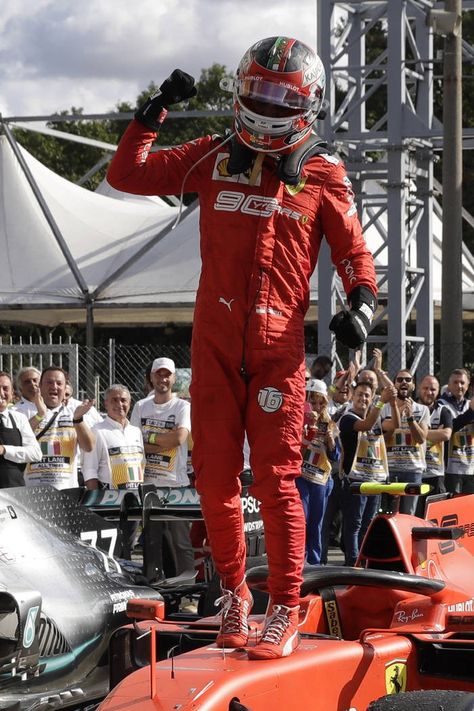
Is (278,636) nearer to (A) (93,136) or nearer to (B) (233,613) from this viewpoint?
(B) (233,613)

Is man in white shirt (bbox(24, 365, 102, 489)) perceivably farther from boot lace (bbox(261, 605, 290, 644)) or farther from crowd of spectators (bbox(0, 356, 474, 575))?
boot lace (bbox(261, 605, 290, 644))

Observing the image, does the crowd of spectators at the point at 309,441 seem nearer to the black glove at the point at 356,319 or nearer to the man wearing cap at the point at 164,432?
the man wearing cap at the point at 164,432

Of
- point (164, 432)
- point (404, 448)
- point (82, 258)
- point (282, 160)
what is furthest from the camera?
point (82, 258)

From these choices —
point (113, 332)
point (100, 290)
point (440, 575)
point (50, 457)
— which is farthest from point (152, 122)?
point (113, 332)

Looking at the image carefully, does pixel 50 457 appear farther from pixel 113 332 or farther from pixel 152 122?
pixel 113 332

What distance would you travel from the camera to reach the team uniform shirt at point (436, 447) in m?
11.8

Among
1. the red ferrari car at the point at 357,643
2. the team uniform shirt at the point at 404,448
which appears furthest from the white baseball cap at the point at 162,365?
the red ferrari car at the point at 357,643

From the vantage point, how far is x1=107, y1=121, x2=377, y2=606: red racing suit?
14.8 feet

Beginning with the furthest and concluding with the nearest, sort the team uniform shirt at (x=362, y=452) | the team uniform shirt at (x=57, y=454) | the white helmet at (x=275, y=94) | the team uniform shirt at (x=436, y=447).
Answer: the team uniform shirt at (x=436, y=447) < the team uniform shirt at (x=362, y=452) < the team uniform shirt at (x=57, y=454) < the white helmet at (x=275, y=94)

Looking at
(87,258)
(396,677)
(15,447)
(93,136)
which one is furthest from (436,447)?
(93,136)

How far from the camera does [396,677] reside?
15.5 feet

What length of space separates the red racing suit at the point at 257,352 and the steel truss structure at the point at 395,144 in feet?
33.6

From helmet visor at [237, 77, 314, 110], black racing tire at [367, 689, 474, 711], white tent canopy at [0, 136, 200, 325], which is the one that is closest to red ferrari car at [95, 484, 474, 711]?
→ black racing tire at [367, 689, 474, 711]

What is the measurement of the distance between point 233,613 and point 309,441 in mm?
6379
